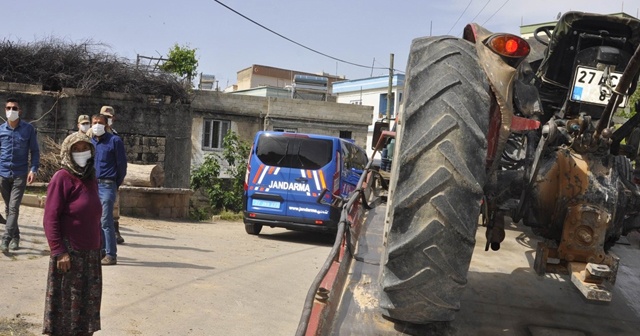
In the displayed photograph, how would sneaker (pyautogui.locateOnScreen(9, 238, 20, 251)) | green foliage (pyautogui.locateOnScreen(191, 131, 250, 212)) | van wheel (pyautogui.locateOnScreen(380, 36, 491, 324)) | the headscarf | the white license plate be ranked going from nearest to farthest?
van wheel (pyautogui.locateOnScreen(380, 36, 491, 324)) → the white license plate → the headscarf → sneaker (pyautogui.locateOnScreen(9, 238, 20, 251)) → green foliage (pyautogui.locateOnScreen(191, 131, 250, 212))

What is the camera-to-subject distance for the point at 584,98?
386 cm

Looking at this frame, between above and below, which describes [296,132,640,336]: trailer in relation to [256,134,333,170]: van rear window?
below

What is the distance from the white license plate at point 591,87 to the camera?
12.5ft

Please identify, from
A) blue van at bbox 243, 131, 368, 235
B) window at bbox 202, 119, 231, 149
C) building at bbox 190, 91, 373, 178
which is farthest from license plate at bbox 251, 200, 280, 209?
window at bbox 202, 119, 231, 149

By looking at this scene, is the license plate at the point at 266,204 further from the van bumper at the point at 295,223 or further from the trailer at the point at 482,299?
the trailer at the point at 482,299

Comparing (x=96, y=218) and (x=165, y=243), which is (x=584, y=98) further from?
(x=165, y=243)

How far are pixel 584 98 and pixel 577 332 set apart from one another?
1.40m

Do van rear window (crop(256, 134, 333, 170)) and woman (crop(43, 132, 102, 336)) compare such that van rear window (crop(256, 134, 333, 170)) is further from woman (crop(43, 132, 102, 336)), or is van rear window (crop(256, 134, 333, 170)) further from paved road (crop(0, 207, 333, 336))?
woman (crop(43, 132, 102, 336))

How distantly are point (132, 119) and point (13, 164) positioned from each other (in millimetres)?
11385

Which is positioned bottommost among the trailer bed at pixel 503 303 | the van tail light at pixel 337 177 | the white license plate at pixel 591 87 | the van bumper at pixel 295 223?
the van bumper at pixel 295 223

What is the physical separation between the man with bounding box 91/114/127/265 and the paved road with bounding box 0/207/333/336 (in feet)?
1.05

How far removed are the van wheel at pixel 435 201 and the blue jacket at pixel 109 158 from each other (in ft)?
18.7

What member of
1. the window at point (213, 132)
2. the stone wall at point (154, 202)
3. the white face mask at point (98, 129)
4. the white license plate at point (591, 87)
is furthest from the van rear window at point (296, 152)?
the window at point (213, 132)

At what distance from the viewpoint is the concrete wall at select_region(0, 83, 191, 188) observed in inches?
674
